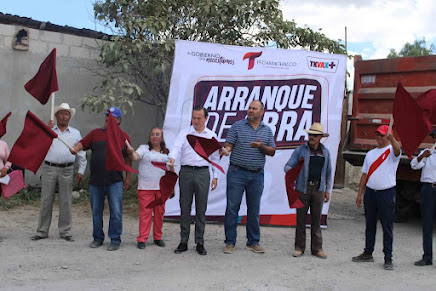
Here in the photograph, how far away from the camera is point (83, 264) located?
18.0 ft

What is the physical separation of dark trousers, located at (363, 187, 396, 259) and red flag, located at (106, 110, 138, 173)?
270 cm

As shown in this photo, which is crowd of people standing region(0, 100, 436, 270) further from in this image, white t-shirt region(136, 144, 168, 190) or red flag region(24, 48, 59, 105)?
red flag region(24, 48, 59, 105)

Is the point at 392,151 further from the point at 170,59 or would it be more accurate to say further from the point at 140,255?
the point at 170,59

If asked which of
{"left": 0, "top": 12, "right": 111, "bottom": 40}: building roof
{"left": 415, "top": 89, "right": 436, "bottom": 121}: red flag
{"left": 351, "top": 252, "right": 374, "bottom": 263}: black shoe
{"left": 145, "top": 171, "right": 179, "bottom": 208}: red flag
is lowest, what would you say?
{"left": 351, "top": 252, "right": 374, "bottom": 263}: black shoe

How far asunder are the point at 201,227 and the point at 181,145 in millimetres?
1008

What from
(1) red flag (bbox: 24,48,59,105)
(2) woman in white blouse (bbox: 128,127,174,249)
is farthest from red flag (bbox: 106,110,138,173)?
(1) red flag (bbox: 24,48,59,105)

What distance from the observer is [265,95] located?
25.5 ft

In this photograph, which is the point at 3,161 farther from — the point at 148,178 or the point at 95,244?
the point at 148,178

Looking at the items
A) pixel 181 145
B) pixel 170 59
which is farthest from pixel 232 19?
pixel 181 145

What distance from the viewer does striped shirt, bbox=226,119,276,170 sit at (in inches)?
246

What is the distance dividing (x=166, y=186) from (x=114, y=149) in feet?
2.56

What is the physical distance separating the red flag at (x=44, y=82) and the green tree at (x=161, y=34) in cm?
173

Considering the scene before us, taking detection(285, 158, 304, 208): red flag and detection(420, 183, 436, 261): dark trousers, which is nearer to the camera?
detection(420, 183, 436, 261): dark trousers

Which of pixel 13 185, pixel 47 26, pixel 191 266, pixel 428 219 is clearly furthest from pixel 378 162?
pixel 47 26
